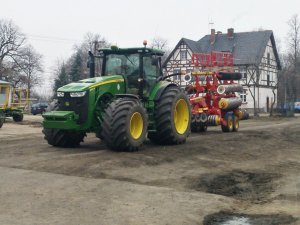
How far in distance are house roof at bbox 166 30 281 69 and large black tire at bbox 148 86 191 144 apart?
4252 centimetres

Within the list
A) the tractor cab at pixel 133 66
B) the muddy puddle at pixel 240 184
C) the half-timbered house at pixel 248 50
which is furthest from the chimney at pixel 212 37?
the muddy puddle at pixel 240 184

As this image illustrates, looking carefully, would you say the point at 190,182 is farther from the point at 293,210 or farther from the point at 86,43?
the point at 86,43

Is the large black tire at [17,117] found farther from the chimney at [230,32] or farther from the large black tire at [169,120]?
the chimney at [230,32]

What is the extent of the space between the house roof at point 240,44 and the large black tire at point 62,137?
4482 centimetres

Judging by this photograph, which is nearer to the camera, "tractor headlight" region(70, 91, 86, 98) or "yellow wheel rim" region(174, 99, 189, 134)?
"tractor headlight" region(70, 91, 86, 98)

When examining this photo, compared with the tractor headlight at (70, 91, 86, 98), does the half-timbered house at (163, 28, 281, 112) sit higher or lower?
higher

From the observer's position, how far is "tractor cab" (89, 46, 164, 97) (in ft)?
41.6

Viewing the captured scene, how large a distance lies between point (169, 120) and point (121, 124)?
2.28m

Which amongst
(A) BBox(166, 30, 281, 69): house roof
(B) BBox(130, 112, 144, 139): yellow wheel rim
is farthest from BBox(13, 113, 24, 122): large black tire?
(A) BBox(166, 30, 281, 69): house roof

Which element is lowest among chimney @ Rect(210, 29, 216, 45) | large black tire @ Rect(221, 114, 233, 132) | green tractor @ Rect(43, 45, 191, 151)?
large black tire @ Rect(221, 114, 233, 132)

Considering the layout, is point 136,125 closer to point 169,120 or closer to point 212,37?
point 169,120

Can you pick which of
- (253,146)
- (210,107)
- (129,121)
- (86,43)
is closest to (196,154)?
(129,121)

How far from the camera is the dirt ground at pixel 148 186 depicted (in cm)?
641

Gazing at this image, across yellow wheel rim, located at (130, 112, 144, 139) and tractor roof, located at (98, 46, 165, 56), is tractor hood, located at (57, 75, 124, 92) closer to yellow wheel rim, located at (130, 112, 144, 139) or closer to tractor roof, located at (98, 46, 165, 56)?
tractor roof, located at (98, 46, 165, 56)
